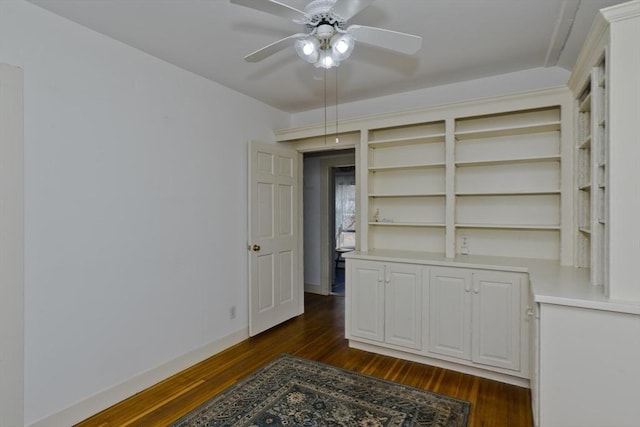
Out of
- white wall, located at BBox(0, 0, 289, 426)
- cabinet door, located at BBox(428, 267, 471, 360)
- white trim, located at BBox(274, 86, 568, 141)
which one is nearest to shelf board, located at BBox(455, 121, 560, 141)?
white trim, located at BBox(274, 86, 568, 141)

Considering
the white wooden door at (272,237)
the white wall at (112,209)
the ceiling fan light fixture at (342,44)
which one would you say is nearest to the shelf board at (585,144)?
the ceiling fan light fixture at (342,44)

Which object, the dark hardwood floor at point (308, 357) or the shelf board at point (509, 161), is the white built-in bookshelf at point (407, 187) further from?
the dark hardwood floor at point (308, 357)

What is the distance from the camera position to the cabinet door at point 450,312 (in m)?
2.65

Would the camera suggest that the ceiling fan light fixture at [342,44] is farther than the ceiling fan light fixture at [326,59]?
No

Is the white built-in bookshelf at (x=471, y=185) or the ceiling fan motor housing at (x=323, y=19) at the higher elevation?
the ceiling fan motor housing at (x=323, y=19)

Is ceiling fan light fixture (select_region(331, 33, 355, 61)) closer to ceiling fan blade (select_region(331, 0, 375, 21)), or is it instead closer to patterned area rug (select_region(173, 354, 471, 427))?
ceiling fan blade (select_region(331, 0, 375, 21))

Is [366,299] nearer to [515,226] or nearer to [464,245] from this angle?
[464,245]

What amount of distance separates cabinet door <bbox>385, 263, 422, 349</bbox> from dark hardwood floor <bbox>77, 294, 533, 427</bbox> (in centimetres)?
22

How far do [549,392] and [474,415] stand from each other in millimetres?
625

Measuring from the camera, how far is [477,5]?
75.9 inches

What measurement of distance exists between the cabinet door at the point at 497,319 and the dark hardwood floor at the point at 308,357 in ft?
0.68

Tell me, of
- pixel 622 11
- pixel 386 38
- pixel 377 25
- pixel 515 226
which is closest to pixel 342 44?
pixel 386 38

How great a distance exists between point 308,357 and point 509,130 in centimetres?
263

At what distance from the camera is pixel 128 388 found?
2.39 m
